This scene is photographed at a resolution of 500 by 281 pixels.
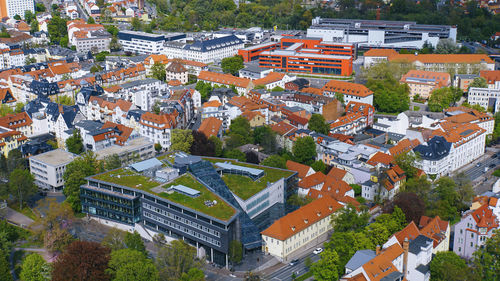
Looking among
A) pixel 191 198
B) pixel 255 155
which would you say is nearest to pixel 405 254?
pixel 191 198

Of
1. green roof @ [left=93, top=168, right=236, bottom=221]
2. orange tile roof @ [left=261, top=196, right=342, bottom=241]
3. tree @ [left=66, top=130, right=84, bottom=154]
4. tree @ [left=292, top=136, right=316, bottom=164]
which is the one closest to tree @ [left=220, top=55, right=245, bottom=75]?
tree @ [left=292, top=136, right=316, bottom=164]

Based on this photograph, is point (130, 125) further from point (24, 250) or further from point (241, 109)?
point (24, 250)

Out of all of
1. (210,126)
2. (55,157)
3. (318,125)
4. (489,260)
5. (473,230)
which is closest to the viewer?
(489,260)

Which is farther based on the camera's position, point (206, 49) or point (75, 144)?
point (206, 49)

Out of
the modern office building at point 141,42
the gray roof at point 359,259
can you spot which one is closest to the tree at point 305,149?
the gray roof at point 359,259

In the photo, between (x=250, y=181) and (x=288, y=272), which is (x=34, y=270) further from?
(x=250, y=181)

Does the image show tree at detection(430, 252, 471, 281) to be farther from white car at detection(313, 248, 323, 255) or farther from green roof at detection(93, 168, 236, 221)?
green roof at detection(93, 168, 236, 221)

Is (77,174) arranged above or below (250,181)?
above
